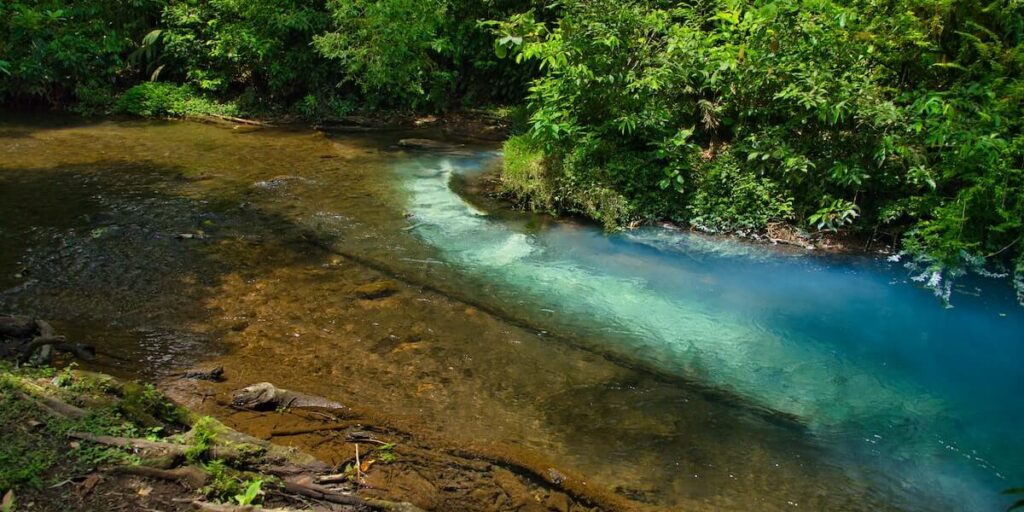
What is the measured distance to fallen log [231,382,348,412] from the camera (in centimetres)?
460

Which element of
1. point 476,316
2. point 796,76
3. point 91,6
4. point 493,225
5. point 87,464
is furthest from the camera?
point 91,6

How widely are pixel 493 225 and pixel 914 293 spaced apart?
16.9 ft

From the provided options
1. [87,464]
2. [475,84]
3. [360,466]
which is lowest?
[360,466]

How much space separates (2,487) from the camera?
2.92 meters

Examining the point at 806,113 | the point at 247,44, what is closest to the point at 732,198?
the point at 806,113

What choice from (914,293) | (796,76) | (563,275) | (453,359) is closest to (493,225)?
(563,275)

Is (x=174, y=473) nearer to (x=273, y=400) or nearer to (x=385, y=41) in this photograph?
(x=273, y=400)

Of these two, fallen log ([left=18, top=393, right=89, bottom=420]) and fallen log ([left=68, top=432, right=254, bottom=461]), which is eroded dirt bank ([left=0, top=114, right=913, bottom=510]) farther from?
fallen log ([left=18, top=393, right=89, bottom=420])

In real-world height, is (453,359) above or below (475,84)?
below

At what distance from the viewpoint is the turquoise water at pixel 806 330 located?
492cm

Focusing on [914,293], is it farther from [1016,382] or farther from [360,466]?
[360,466]

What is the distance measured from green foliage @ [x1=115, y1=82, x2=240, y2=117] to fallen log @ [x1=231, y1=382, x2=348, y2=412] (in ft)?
41.7

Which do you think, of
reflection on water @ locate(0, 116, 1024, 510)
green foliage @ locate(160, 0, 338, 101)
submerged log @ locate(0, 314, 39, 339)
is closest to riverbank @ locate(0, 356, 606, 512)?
reflection on water @ locate(0, 116, 1024, 510)

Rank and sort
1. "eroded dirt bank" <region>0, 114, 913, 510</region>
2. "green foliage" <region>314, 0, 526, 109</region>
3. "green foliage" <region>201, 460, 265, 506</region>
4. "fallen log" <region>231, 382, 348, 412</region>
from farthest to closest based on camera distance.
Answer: "green foliage" <region>314, 0, 526, 109</region> → "fallen log" <region>231, 382, 348, 412</region> → "eroded dirt bank" <region>0, 114, 913, 510</region> → "green foliage" <region>201, 460, 265, 506</region>
